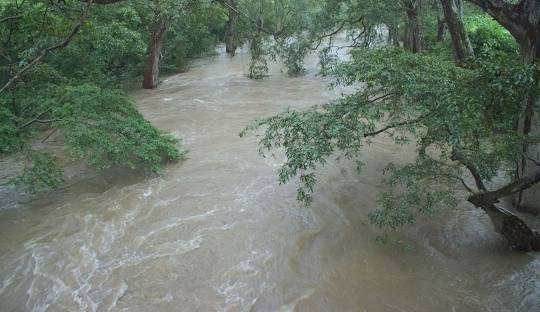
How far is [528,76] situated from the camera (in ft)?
13.4

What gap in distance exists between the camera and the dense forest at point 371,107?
5.11 m

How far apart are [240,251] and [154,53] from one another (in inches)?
493

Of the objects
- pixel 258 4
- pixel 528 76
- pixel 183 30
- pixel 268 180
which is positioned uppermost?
pixel 258 4

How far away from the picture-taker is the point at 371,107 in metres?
5.92

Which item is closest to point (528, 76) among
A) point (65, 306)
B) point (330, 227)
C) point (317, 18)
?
point (330, 227)

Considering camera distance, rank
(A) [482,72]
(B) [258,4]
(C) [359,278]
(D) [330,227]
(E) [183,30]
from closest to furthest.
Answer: (A) [482,72], (C) [359,278], (D) [330,227], (E) [183,30], (B) [258,4]

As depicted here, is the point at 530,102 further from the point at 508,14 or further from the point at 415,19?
the point at 415,19

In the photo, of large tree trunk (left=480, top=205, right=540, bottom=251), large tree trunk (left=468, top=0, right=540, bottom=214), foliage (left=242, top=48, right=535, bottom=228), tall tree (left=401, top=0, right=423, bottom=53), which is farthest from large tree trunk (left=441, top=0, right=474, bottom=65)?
tall tree (left=401, top=0, right=423, bottom=53)

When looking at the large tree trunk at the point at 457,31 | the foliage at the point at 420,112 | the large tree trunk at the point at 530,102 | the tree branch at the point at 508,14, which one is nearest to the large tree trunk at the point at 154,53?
the large tree trunk at the point at 457,31

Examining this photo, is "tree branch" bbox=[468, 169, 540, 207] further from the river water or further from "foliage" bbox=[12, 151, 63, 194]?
"foliage" bbox=[12, 151, 63, 194]

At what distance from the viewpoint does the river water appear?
5.90 meters

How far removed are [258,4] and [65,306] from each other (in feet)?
76.4

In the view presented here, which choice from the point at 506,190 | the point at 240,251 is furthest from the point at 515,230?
the point at 240,251

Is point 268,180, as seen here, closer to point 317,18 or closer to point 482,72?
point 482,72
